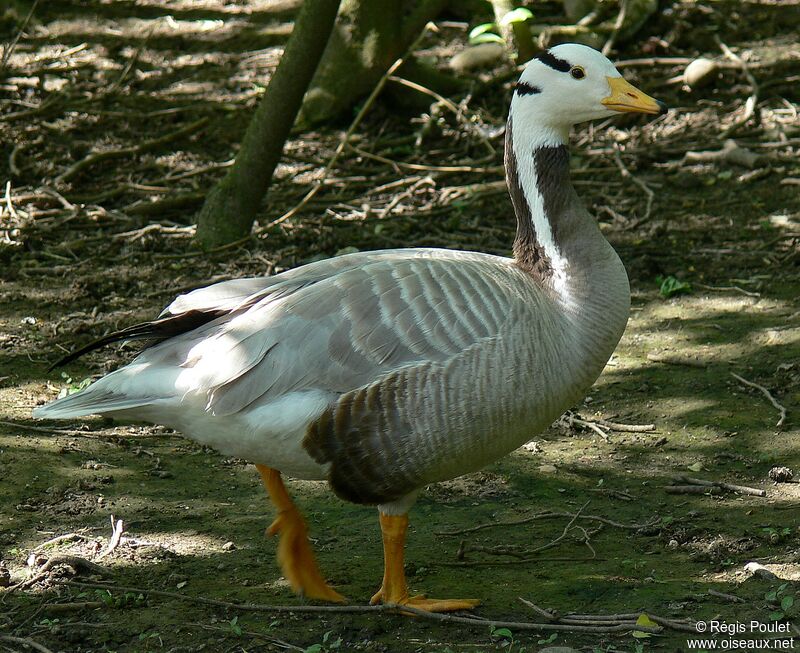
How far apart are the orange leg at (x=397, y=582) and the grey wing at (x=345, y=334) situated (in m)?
0.61

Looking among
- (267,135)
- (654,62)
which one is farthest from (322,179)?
(654,62)

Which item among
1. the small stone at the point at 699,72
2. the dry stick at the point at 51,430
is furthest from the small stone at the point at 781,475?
the small stone at the point at 699,72

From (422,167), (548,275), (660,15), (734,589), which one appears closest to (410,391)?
(548,275)

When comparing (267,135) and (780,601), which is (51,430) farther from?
(780,601)

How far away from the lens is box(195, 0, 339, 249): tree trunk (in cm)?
683

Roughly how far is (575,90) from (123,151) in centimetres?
528

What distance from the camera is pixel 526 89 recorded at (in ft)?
14.4

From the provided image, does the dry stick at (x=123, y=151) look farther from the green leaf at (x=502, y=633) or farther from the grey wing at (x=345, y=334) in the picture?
the green leaf at (x=502, y=633)

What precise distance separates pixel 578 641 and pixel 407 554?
1082mm

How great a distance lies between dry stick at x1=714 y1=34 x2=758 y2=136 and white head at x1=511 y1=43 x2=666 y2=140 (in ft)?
15.8

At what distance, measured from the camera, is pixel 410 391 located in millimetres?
3891

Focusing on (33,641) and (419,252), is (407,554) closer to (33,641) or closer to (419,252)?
(419,252)

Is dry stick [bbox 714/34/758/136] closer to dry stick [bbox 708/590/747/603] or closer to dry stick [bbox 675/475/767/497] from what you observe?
dry stick [bbox 675/475/767/497]

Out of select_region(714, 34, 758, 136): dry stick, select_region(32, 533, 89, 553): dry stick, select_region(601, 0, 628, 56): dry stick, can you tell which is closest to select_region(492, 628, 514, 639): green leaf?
select_region(32, 533, 89, 553): dry stick
